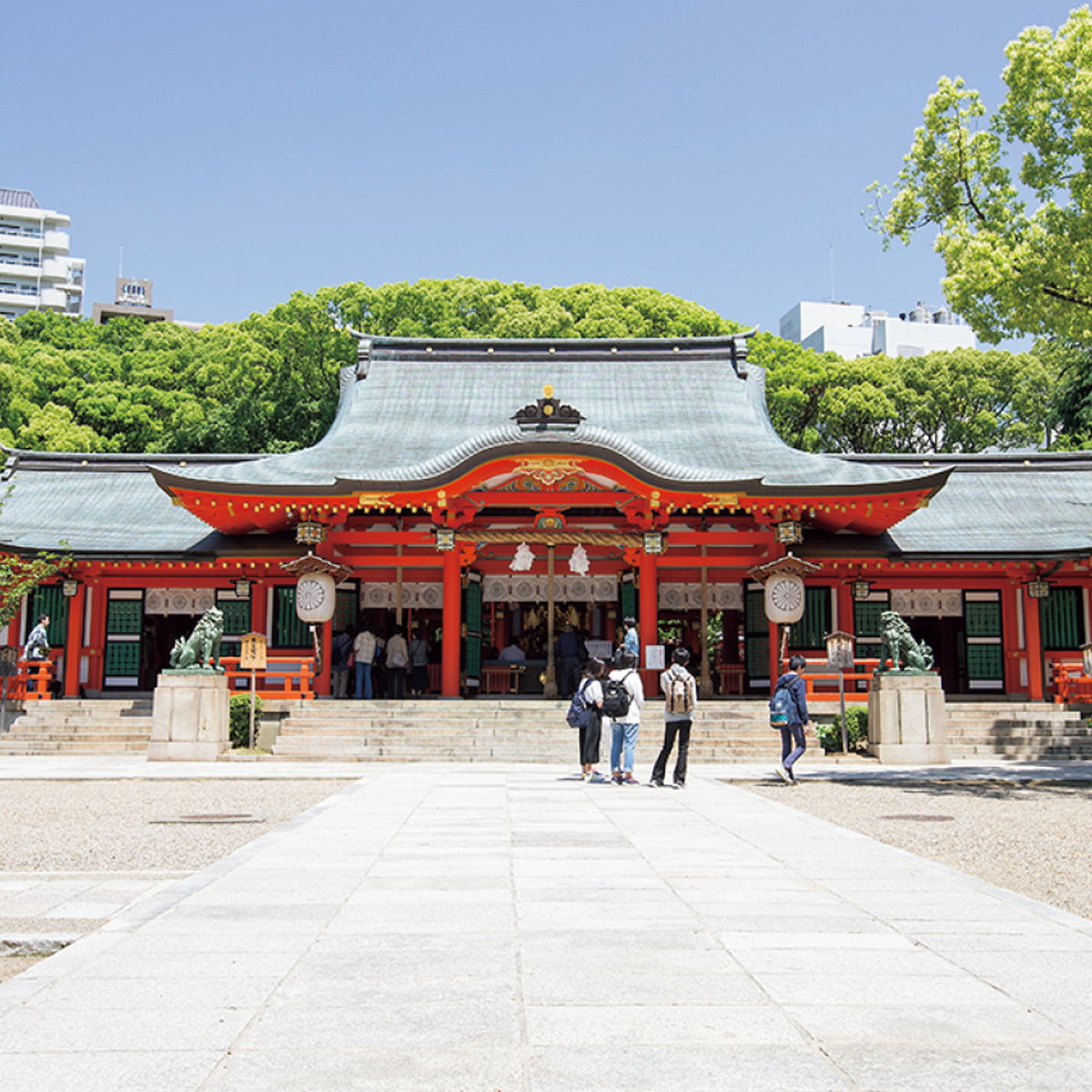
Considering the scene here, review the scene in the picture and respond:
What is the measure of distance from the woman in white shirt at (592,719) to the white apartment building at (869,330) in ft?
162

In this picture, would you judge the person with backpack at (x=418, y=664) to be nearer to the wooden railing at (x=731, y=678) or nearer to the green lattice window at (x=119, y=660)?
the green lattice window at (x=119, y=660)

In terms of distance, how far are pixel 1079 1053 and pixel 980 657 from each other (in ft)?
66.2

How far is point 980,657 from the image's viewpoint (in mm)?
21984

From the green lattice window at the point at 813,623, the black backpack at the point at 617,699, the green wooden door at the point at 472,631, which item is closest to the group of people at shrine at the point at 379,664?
the green wooden door at the point at 472,631

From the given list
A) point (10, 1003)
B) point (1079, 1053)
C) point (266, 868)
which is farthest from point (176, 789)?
point (1079, 1053)

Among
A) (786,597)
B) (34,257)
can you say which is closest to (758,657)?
(786,597)

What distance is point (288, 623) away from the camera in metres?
21.3

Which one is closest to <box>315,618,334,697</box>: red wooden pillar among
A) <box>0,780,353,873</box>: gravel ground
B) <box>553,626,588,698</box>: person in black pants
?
<box>553,626,588,698</box>: person in black pants

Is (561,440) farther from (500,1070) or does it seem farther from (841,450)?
(841,450)

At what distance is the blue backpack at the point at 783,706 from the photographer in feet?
42.1

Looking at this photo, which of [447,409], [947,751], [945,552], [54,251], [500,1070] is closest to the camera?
[500,1070]

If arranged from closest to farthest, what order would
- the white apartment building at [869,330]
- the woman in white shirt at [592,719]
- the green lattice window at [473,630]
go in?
the woman in white shirt at [592,719] → the green lattice window at [473,630] → the white apartment building at [869,330]

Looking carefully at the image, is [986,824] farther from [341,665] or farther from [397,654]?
[341,665]

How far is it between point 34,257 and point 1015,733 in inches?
3532
